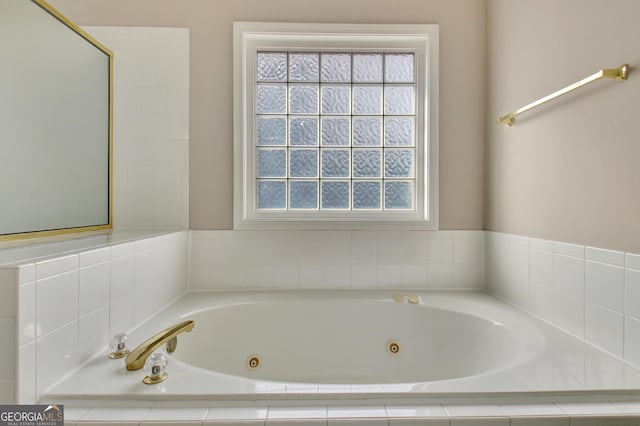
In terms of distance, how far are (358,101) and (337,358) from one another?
4.66ft

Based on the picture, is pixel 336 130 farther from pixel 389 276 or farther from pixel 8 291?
pixel 8 291

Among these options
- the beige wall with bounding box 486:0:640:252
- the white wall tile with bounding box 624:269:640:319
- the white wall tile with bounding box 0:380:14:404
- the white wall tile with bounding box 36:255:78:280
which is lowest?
the white wall tile with bounding box 0:380:14:404

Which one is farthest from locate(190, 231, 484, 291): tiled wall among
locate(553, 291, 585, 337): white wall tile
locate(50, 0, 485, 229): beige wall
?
locate(553, 291, 585, 337): white wall tile

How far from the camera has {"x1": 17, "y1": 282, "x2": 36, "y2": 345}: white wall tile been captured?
769mm

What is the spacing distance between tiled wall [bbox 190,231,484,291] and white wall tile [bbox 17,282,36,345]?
1092 millimetres

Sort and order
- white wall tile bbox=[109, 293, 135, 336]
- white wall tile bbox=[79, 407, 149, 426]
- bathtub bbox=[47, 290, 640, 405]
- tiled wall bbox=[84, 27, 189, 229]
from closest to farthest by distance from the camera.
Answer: white wall tile bbox=[79, 407, 149, 426]
white wall tile bbox=[109, 293, 135, 336]
bathtub bbox=[47, 290, 640, 405]
tiled wall bbox=[84, 27, 189, 229]

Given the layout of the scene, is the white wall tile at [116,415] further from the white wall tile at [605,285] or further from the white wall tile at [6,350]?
the white wall tile at [605,285]

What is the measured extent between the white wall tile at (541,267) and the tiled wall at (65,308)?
1.64 metres

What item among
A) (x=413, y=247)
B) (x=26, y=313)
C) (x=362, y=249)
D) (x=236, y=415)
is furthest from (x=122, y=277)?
(x=413, y=247)

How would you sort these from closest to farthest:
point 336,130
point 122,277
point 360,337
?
1. point 122,277
2. point 360,337
3. point 336,130

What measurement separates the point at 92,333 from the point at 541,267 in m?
1.68

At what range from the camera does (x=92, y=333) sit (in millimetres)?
1040

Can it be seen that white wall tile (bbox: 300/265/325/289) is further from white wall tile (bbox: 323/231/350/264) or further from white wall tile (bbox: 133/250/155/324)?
white wall tile (bbox: 133/250/155/324)

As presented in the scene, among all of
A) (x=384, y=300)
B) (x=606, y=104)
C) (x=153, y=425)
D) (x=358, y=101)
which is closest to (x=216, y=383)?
(x=153, y=425)
